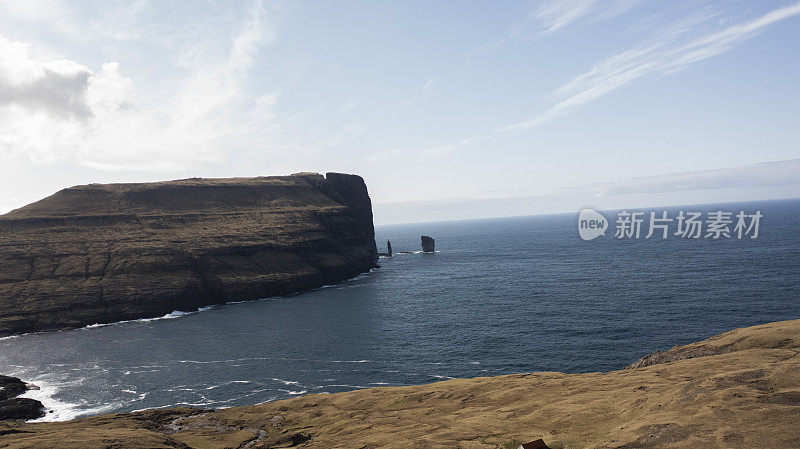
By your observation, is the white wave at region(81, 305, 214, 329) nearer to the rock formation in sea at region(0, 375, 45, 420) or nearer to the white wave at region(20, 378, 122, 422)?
the rock formation in sea at region(0, 375, 45, 420)

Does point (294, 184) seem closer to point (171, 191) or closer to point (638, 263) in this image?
point (171, 191)

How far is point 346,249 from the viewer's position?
14562 centimetres

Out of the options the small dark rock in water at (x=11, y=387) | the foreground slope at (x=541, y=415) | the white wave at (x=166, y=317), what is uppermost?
the foreground slope at (x=541, y=415)

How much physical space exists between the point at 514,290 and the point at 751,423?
3271 inches

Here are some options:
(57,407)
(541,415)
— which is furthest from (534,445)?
(57,407)

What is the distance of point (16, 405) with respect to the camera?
4522cm

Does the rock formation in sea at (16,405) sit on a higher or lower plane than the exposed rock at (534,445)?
lower

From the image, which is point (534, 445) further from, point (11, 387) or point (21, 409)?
point (11, 387)

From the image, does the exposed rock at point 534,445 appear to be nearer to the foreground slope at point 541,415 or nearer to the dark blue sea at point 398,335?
the foreground slope at point 541,415

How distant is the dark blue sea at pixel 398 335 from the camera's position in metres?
49.1

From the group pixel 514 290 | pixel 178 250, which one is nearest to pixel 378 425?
pixel 514 290

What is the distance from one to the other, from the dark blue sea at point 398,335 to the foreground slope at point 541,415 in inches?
616

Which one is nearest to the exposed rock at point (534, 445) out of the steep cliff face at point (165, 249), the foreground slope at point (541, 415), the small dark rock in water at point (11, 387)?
the foreground slope at point (541, 415)

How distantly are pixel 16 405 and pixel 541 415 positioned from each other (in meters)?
55.6
